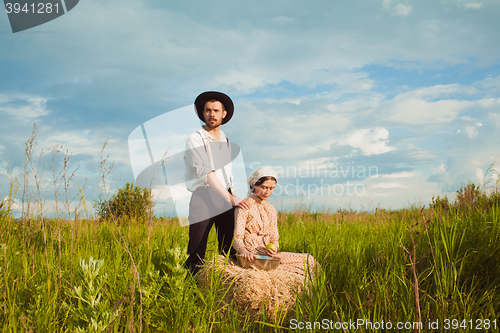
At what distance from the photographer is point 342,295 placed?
10.9 feet

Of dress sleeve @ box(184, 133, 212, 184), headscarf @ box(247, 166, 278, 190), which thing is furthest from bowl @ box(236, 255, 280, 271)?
dress sleeve @ box(184, 133, 212, 184)

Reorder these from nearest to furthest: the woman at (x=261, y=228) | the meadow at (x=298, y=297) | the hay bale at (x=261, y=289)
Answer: the meadow at (x=298, y=297) < the hay bale at (x=261, y=289) < the woman at (x=261, y=228)

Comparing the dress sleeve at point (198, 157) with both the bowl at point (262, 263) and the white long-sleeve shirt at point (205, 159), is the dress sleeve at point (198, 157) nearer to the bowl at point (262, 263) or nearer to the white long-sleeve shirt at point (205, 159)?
the white long-sleeve shirt at point (205, 159)

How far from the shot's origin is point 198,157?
3920 millimetres

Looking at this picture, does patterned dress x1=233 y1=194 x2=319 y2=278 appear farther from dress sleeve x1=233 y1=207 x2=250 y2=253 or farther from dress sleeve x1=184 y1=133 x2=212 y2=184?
dress sleeve x1=184 y1=133 x2=212 y2=184

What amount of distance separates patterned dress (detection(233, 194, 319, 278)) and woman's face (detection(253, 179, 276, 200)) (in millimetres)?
79

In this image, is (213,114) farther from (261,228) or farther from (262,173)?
(261,228)

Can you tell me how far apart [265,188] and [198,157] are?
92cm

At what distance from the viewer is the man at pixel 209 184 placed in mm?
3914

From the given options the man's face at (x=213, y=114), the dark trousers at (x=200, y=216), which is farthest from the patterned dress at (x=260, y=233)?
the man's face at (x=213, y=114)

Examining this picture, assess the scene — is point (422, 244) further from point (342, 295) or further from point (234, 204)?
point (234, 204)

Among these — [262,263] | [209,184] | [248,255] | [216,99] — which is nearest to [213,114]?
[216,99]

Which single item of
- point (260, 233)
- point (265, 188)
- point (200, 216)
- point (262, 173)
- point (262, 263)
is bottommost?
point (262, 263)

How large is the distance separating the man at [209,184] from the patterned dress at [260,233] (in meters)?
0.18
